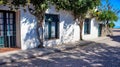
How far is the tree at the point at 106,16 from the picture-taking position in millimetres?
26922

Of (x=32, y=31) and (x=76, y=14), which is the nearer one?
(x=32, y=31)

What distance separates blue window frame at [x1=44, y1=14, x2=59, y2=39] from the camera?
17.6 metres

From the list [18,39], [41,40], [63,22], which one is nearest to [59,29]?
[63,22]

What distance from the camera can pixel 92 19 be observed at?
84.9ft

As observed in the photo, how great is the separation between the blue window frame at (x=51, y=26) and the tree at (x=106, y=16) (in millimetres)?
7472

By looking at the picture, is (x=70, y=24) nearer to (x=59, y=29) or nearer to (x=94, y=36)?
(x=59, y=29)

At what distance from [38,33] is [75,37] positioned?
6.60 metres

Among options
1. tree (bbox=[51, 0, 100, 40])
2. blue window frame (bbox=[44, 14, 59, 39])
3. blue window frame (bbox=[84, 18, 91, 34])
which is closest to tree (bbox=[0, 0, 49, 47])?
tree (bbox=[51, 0, 100, 40])

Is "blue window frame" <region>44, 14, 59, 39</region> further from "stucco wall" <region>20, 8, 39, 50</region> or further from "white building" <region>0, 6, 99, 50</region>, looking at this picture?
"stucco wall" <region>20, 8, 39, 50</region>

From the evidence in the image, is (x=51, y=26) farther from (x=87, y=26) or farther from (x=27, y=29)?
(x=87, y=26)

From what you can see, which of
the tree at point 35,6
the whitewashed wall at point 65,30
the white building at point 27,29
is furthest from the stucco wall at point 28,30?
the whitewashed wall at point 65,30

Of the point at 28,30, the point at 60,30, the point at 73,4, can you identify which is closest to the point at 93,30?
the point at 60,30

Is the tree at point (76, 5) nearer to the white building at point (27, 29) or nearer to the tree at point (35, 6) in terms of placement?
the tree at point (35, 6)

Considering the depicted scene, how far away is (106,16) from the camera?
27312 millimetres
